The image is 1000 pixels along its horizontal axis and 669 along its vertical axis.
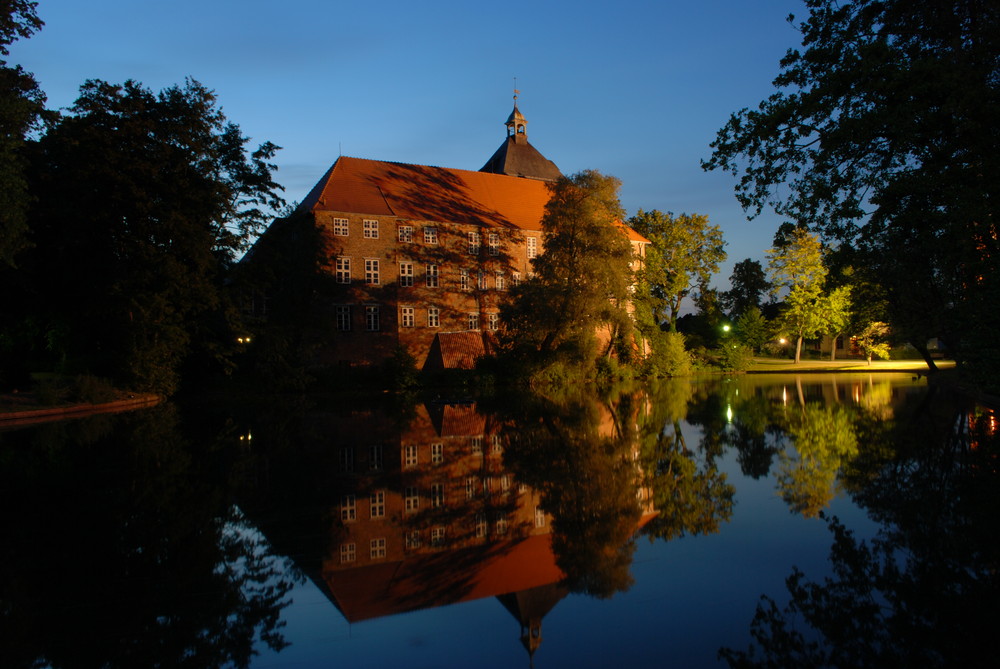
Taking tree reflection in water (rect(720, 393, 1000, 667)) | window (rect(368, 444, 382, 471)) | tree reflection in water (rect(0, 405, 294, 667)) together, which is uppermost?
tree reflection in water (rect(720, 393, 1000, 667))

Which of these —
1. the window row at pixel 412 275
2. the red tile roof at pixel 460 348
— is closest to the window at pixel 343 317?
the window row at pixel 412 275

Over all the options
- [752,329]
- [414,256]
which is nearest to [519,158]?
[414,256]

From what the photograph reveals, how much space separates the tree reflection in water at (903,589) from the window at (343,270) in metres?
34.9

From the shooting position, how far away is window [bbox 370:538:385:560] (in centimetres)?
634

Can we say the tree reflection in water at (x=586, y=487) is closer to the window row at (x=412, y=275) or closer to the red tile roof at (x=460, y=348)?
the red tile roof at (x=460, y=348)

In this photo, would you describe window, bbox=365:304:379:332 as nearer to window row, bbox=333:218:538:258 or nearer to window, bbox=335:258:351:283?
window, bbox=335:258:351:283

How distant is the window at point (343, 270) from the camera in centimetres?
4012

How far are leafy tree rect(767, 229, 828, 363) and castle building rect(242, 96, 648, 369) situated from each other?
770 inches

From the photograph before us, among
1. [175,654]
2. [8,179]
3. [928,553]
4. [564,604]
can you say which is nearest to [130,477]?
[175,654]

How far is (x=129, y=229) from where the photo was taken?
1087 inches

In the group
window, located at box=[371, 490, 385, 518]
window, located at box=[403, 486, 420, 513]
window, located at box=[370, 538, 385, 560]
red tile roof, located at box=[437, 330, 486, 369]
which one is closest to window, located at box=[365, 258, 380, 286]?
red tile roof, located at box=[437, 330, 486, 369]

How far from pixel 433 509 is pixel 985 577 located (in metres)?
5.64

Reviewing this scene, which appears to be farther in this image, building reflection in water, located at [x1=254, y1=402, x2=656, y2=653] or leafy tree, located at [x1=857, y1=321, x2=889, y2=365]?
leafy tree, located at [x1=857, y1=321, x2=889, y2=365]

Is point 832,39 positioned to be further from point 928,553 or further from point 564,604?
point 564,604
